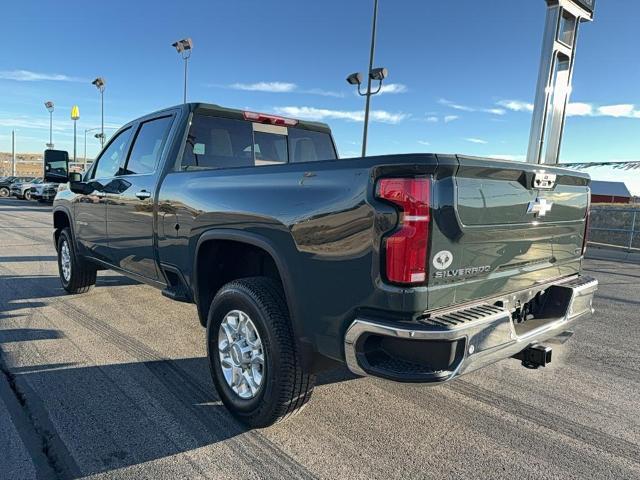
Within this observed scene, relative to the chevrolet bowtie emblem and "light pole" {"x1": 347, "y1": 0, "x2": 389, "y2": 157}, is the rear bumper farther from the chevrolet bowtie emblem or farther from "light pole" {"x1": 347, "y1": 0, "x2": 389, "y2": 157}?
"light pole" {"x1": 347, "y1": 0, "x2": 389, "y2": 157}

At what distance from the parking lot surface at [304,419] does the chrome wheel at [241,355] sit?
25cm

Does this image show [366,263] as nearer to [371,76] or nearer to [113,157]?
[113,157]

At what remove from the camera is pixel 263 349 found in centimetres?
278

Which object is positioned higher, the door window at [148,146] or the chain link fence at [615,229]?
the door window at [148,146]

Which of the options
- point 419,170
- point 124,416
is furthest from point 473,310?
point 124,416

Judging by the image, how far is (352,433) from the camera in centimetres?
291

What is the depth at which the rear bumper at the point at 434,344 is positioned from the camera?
2152 mm

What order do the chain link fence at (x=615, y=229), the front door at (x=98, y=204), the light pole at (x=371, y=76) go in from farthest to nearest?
the light pole at (x=371, y=76) < the chain link fence at (x=615, y=229) < the front door at (x=98, y=204)

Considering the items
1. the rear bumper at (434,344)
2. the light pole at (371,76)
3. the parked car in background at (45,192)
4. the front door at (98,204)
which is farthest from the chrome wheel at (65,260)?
the parked car in background at (45,192)

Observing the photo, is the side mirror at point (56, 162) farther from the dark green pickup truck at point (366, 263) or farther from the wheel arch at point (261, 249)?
the wheel arch at point (261, 249)

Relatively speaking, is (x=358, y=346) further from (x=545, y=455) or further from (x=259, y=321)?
(x=545, y=455)

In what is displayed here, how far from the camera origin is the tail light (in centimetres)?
217

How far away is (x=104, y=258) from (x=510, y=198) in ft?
13.9

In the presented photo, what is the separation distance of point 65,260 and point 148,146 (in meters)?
2.67
